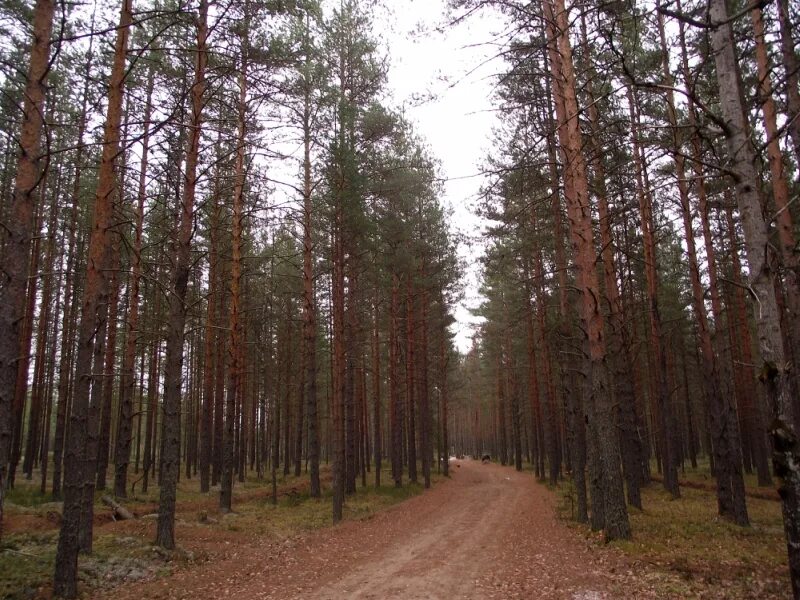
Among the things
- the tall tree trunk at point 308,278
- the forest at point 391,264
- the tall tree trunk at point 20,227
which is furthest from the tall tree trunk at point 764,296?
the tall tree trunk at point 308,278

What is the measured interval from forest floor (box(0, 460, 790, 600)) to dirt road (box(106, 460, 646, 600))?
28 millimetres

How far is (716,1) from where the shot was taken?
5312 mm

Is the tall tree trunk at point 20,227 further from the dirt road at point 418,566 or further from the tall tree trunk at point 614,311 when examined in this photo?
the tall tree trunk at point 614,311

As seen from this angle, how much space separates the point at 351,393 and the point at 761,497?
15656 millimetres

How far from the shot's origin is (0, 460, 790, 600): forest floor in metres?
7.03

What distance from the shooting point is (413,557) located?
9492 millimetres

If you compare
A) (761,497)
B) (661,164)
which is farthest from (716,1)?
(761,497)

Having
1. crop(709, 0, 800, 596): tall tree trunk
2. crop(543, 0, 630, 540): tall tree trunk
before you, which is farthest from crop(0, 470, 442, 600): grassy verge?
crop(709, 0, 800, 596): tall tree trunk

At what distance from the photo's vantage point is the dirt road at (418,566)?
7168 millimetres

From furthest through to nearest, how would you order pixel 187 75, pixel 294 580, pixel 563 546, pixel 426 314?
pixel 426 314, pixel 187 75, pixel 563 546, pixel 294 580

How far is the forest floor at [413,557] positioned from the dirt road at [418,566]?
3 cm

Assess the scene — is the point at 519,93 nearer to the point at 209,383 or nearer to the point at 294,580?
the point at 294,580

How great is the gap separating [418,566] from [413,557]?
31.0 inches

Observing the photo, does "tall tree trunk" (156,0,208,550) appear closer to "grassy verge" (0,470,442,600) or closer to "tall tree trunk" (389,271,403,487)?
"grassy verge" (0,470,442,600)
